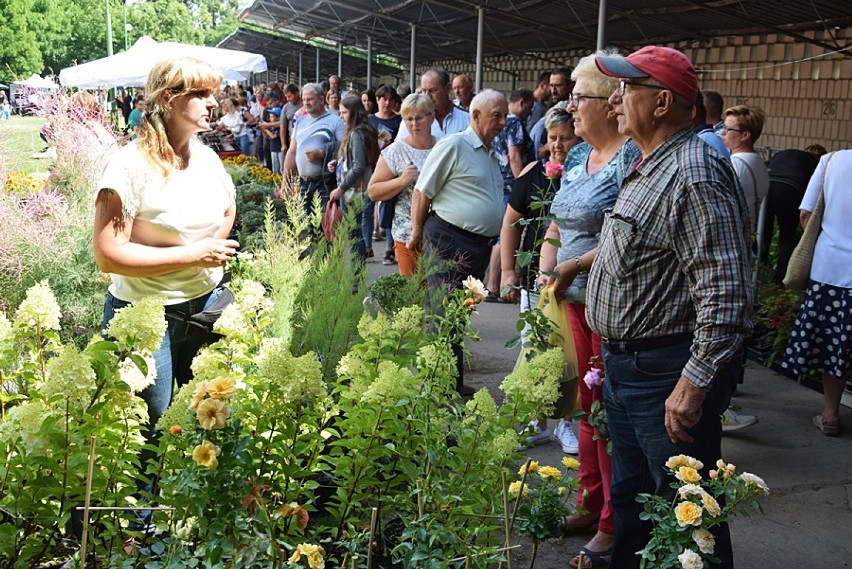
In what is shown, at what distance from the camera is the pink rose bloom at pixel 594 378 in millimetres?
3244

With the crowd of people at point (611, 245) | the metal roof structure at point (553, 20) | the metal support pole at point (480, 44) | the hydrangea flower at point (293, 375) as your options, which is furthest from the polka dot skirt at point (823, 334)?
the metal support pole at point (480, 44)

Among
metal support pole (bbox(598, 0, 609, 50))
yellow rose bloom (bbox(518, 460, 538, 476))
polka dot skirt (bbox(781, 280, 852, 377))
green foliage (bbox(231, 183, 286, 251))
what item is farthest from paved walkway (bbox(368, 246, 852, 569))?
metal support pole (bbox(598, 0, 609, 50))

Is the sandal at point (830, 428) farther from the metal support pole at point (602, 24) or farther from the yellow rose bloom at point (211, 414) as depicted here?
the metal support pole at point (602, 24)

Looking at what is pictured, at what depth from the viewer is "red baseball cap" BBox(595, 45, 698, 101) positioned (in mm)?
2404

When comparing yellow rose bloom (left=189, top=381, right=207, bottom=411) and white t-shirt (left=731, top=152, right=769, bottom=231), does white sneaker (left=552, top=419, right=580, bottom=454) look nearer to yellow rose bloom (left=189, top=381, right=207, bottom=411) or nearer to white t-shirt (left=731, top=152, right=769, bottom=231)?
white t-shirt (left=731, top=152, right=769, bottom=231)

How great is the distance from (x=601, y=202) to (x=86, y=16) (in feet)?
269

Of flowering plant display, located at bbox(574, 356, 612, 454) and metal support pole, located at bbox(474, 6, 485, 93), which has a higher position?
metal support pole, located at bbox(474, 6, 485, 93)

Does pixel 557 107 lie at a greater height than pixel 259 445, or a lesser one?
greater

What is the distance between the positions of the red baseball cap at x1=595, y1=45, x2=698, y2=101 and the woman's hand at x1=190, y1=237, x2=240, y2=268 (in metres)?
1.36

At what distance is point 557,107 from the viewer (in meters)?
4.39

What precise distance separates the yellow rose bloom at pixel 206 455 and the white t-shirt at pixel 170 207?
1244 millimetres

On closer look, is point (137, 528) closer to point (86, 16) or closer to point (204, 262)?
point (204, 262)

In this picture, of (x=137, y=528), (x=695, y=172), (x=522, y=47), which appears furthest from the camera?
(x=522, y=47)

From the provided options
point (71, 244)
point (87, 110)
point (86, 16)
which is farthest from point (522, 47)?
point (86, 16)
